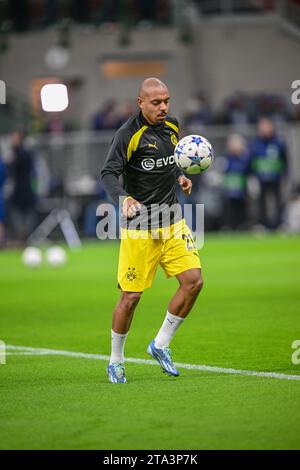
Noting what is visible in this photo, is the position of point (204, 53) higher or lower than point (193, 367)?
higher

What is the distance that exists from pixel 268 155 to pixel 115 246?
15.4ft

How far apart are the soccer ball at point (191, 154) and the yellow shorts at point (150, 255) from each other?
0.54m

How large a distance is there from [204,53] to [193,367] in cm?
2570

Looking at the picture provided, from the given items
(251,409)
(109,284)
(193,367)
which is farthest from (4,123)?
(251,409)

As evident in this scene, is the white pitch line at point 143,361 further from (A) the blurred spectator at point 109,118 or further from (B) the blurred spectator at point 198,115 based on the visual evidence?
(A) the blurred spectator at point 109,118

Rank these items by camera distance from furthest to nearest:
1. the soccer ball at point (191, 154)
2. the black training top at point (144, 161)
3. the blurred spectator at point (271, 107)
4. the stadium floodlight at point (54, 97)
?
1. the stadium floodlight at point (54, 97)
2. the blurred spectator at point (271, 107)
3. the soccer ball at point (191, 154)
4. the black training top at point (144, 161)

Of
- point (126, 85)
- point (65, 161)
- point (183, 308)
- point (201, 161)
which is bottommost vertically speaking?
point (183, 308)

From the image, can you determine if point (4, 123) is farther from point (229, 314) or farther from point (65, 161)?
point (229, 314)

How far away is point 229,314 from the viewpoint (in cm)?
1352

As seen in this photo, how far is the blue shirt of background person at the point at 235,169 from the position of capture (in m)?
27.9

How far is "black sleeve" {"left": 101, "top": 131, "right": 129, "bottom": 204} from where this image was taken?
879 cm

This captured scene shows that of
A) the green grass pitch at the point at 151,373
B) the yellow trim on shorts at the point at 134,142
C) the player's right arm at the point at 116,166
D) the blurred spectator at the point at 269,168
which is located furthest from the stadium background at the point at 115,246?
the yellow trim on shorts at the point at 134,142

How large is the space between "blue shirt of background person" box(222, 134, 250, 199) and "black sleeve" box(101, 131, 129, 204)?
62.3 ft

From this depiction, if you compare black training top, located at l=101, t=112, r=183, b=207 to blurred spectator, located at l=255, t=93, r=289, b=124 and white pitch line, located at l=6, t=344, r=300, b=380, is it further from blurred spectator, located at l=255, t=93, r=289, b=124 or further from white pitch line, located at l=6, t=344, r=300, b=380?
blurred spectator, located at l=255, t=93, r=289, b=124
